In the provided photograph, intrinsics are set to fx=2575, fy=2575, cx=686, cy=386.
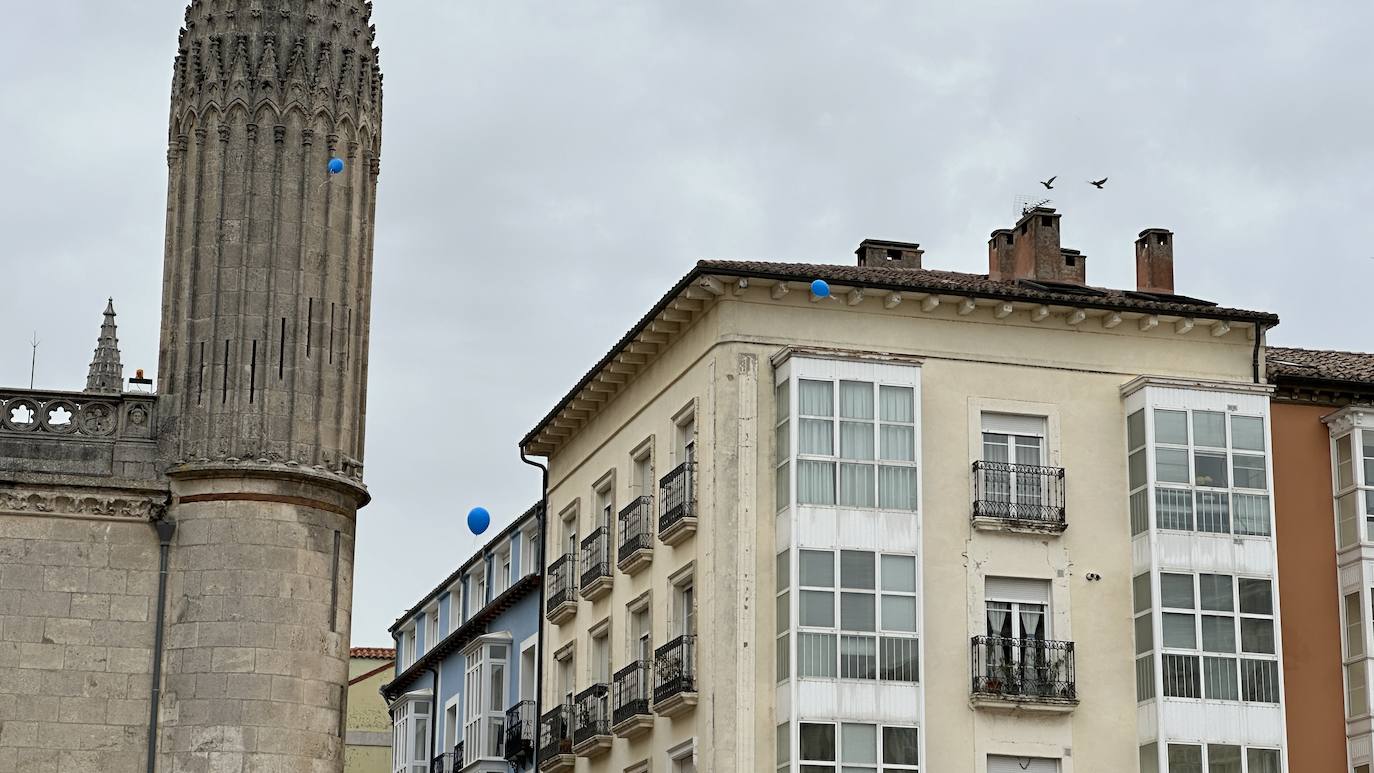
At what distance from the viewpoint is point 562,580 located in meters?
51.1

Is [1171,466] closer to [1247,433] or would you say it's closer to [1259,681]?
[1247,433]

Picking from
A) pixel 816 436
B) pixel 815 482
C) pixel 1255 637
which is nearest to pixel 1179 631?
pixel 1255 637

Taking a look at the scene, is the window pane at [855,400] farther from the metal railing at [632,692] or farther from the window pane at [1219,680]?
the window pane at [1219,680]

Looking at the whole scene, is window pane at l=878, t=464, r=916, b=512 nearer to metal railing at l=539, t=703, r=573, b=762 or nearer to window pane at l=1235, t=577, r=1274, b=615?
window pane at l=1235, t=577, r=1274, b=615

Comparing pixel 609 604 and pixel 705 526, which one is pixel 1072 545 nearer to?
pixel 705 526

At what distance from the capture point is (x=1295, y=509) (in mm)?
44344

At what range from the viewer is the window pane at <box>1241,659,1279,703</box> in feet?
139

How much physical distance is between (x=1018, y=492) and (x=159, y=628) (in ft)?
47.5

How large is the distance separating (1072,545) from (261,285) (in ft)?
46.7

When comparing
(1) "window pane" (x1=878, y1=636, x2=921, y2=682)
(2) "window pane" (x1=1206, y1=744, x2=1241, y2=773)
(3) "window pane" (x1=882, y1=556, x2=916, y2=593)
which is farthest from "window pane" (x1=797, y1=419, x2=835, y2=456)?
(2) "window pane" (x1=1206, y1=744, x2=1241, y2=773)

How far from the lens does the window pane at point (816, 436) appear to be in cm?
4200

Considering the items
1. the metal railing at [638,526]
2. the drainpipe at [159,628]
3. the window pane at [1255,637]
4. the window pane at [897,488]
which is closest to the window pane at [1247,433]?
the window pane at [1255,637]

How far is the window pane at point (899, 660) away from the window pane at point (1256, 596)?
19.0 ft

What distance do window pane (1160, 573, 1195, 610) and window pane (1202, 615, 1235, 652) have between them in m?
0.39
